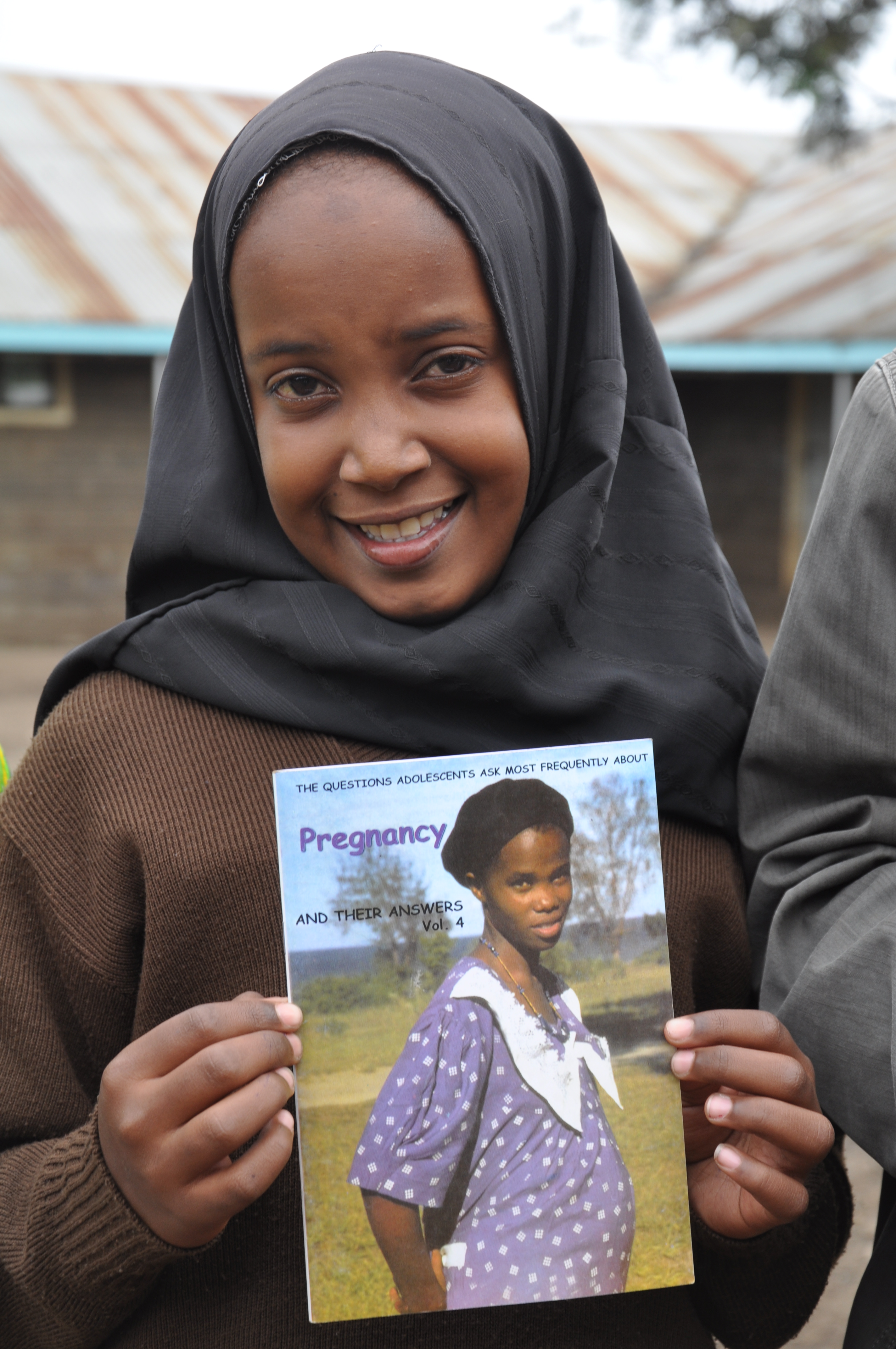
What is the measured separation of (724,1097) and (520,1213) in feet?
0.69

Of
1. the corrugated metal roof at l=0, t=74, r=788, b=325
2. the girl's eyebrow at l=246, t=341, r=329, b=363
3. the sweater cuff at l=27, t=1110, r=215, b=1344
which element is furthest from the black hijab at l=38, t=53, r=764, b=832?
the corrugated metal roof at l=0, t=74, r=788, b=325

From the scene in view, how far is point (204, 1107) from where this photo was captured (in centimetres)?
117

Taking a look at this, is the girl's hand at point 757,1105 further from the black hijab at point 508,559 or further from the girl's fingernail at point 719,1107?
the black hijab at point 508,559

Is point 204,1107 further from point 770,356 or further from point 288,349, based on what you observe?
point 770,356

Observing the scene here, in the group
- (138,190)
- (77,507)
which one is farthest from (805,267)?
(77,507)

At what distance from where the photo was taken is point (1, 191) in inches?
→ 481

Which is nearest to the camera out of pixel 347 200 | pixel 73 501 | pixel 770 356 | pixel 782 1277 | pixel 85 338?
pixel 347 200

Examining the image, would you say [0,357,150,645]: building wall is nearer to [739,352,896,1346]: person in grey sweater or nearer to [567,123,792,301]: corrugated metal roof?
[567,123,792,301]: corrugated metal roof

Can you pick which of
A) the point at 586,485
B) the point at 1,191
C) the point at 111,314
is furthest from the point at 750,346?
the point at 586,485

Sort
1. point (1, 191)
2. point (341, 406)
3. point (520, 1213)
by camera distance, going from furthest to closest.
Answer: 1. point (1, 191)
2. point (341, 406)
3. point (520, 1213)

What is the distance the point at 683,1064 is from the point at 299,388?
0.74 meters

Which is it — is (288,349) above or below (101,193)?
below

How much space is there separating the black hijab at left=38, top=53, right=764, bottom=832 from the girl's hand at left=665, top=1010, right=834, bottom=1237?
264 mm

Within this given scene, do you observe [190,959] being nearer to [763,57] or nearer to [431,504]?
[431,504]
